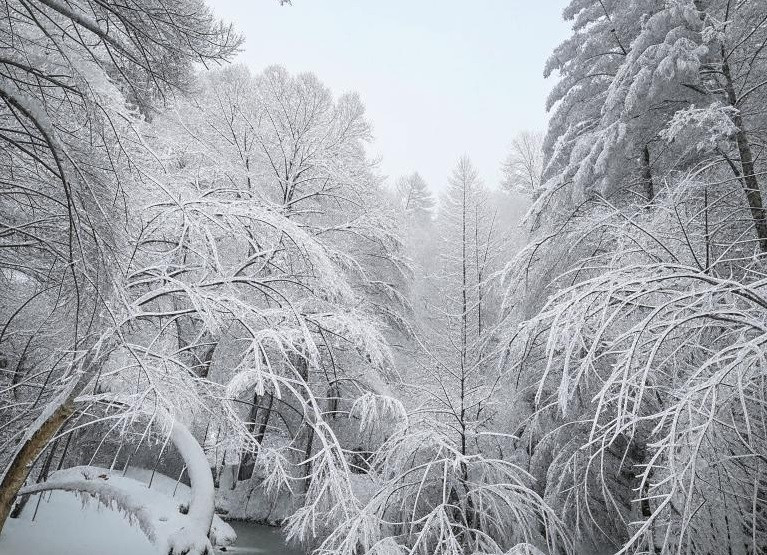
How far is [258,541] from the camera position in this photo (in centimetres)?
870

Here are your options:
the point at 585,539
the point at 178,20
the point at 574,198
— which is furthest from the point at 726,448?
the point at 178,20

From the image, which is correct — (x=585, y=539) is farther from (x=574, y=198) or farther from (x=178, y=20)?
(x=178, y=20)

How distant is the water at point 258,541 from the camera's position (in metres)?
8.04

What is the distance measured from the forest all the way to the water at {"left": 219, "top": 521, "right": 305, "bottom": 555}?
0.89ft

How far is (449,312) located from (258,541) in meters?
7.15

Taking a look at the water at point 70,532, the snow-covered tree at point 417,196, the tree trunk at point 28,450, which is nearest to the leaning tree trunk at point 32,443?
the tree trunk at point 28,450

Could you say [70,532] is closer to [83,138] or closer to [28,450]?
[28,450]

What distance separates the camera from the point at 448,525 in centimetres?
375

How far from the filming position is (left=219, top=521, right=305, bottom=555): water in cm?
804

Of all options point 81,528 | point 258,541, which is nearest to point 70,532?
point 81,528

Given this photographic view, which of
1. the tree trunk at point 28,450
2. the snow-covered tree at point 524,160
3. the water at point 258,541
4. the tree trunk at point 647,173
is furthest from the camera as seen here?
the snow-covered tree at point 524,160

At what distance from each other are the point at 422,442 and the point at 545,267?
2825 millimetres

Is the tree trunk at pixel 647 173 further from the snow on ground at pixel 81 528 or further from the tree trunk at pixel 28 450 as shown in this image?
the tree trunk at pixel 28 450

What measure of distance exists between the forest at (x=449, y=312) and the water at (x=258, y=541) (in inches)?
10.6
